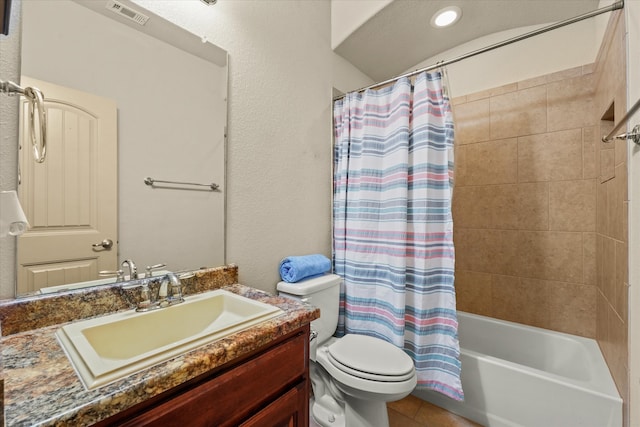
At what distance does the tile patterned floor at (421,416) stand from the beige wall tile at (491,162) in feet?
5.27

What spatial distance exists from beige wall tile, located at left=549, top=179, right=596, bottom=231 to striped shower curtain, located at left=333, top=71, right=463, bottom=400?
3.21 feet

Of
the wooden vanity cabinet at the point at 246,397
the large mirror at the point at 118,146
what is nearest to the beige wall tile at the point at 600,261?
the wooden vanity cabinet at the point at 246,397

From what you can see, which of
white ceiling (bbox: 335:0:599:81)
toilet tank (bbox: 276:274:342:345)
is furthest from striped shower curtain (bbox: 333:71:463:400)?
white ceiling (bbox: 335:0:599:81)

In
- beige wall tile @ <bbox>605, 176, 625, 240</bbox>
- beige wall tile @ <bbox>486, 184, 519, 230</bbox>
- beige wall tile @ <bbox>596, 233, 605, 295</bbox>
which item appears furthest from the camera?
beige wall tile @ <bbox>486, 184, 519, 230</bbox>

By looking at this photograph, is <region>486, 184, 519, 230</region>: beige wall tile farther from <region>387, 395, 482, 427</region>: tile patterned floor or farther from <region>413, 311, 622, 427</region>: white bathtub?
<region>387, 395, 482, 427</region>: tile patterned floor

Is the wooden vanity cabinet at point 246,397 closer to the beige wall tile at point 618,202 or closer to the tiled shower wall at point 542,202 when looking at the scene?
the beige wall tile at point 618,202

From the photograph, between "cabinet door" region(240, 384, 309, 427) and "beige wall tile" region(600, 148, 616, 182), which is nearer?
"cabinet door" region(240, 384, 309, 427)

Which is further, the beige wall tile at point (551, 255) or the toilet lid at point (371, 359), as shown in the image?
the beige wall tile at point (551, 255)

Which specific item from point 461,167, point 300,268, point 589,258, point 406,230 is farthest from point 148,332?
point 589,258

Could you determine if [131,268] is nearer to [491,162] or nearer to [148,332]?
[148,332]

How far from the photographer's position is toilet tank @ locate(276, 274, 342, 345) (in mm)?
1440

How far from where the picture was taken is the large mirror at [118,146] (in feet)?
2.79

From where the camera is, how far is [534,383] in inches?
54.4

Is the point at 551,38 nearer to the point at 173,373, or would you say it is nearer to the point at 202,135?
the point at 202,135
